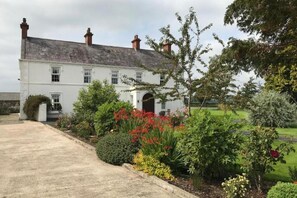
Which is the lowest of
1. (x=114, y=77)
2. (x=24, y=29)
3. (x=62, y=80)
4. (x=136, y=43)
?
(x=62, y=80)

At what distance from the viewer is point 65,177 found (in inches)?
272

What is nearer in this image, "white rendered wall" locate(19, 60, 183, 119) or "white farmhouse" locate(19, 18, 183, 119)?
"white rendered wall" locate(19, 60, 183, 119)

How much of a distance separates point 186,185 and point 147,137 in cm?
178

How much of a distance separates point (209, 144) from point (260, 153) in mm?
1034

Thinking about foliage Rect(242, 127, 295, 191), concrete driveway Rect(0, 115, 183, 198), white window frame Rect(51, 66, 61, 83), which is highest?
white window frame Rect(51, 66, 61, 83)

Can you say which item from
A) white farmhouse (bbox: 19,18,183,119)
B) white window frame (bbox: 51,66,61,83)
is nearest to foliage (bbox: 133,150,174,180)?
white farmhouse (bbox: 19,18,183,119)

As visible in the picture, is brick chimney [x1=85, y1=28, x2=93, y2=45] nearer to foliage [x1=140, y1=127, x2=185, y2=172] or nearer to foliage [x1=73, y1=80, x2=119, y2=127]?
foliage [x1=73, y1=80, x2=119, y2=127]

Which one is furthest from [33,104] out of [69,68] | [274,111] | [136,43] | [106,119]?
[274,111]

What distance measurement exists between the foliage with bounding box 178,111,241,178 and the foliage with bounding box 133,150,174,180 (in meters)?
0.61

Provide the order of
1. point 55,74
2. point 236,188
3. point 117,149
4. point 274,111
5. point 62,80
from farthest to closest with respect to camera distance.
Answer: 1. point 62,80
2. point 55,74
3. point 274,111
4. point 117,149
5. point 236,188

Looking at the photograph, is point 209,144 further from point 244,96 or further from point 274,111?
point 274,111

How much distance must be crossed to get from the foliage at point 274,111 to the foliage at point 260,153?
15167 mm

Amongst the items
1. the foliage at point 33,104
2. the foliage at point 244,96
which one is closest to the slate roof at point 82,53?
the foliage at point 33,104

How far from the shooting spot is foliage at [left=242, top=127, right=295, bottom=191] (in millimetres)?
5609
